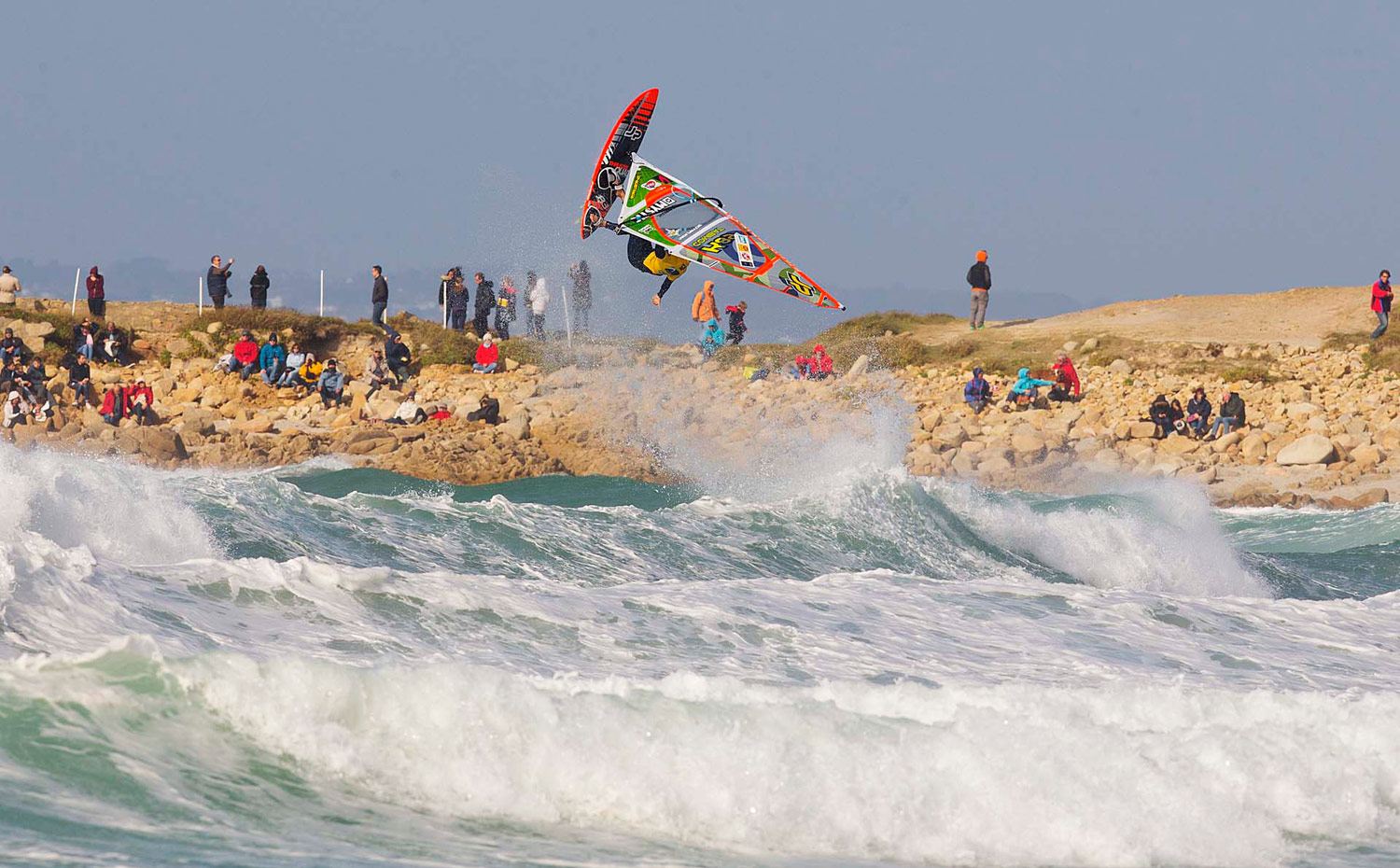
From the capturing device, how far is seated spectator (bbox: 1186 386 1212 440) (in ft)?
84.0

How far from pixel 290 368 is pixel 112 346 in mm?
3604

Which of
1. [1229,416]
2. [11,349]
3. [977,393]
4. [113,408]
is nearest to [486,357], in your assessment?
[113,408]

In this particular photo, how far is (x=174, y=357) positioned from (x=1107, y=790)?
26103mm

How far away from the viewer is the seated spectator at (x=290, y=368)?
92.4 feet

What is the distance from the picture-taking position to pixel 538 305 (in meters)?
28.1

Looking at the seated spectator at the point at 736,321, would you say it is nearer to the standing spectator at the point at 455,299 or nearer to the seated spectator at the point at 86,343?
the standing spectator at the point at 455,299

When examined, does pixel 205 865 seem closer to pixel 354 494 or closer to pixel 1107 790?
pixel 1107 790

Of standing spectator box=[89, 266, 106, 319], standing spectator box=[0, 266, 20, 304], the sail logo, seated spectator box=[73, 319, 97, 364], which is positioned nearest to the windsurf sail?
the sail logo

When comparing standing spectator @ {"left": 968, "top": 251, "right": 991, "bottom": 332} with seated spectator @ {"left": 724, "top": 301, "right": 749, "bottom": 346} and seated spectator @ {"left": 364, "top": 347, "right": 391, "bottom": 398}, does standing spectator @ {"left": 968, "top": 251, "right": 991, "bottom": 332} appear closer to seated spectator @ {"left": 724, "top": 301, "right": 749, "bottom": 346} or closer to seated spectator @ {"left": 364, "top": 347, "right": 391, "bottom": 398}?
seated spectator @ {"left": 724, "top": 301, "right": 749, "bottom": 346}

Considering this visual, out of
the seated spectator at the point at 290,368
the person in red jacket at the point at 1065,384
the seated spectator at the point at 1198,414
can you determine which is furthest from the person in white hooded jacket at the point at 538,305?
the seated spectator at the point at 1198,414

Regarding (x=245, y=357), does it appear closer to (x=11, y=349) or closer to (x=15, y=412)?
(x=11, y=349)

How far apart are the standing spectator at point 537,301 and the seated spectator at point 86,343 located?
27.1 feet

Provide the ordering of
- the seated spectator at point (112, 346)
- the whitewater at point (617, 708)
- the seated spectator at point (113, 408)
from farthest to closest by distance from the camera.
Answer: the seated spectator at point (112, 346) < the seated spectator at point (113, 408) < the whitewater at point (617, 708)

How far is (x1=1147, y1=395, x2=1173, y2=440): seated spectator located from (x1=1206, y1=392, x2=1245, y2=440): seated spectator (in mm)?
693
